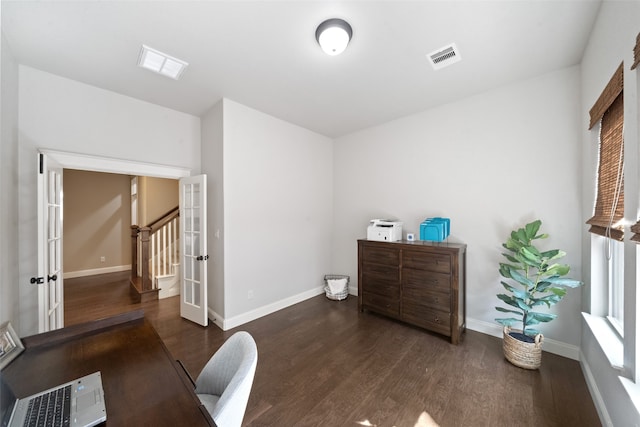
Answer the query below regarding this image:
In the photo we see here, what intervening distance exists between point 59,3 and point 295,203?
2.88 metres

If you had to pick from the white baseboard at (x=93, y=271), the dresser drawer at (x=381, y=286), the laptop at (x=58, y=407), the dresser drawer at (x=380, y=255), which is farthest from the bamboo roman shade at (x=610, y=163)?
the white baseboard at (x=93, y=271)

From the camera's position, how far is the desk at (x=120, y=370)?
2.50 feet

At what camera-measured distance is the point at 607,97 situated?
157 centimetres

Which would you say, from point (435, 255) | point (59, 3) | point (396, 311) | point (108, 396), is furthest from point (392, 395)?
point (59, 3)

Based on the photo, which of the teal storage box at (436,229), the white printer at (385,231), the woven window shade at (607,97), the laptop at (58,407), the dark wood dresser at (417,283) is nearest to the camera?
the laptop at (58,407)

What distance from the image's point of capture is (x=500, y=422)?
5.25 ft

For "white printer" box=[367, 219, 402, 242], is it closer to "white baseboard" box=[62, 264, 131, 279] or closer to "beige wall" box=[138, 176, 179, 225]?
"beige wall" box=[138, 176, 179, 225]

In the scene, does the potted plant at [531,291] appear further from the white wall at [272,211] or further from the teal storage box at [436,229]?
the white wall at [272,211]

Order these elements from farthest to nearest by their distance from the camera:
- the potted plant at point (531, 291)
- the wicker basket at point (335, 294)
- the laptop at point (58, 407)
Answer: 1. the wicker basket at point (335, 294)
2. the potted plant at point (531, 291)
3. the laptop at point (58, 407)

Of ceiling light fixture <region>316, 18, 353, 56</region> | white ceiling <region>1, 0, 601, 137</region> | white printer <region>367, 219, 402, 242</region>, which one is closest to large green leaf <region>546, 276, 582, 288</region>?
white printer <region>367, 219, 402, 242</region>

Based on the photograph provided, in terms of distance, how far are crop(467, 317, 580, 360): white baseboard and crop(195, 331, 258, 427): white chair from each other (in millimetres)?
2753

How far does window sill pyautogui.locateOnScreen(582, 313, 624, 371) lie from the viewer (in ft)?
4.63

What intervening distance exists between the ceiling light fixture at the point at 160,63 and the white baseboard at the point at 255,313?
2.77 m

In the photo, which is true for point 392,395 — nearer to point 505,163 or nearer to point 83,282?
point 505,163
